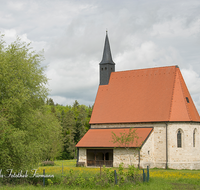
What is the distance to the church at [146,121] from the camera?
27.6 m

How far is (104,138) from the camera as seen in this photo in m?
29.3

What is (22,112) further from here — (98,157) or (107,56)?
(107,56)

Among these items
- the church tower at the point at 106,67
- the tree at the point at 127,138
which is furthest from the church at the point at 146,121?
the tree at the point at 127,138

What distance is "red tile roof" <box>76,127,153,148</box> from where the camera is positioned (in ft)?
89.5

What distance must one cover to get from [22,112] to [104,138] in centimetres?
1393

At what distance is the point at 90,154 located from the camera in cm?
3103

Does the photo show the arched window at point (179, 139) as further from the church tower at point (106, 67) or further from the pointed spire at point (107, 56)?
the pointed spire at point (107, 56)

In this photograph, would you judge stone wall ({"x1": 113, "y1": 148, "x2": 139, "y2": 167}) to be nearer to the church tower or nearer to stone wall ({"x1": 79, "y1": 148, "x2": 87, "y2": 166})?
stone wall ({"x1": 79, "y1": 148, "x2": 87, "y2": 166})

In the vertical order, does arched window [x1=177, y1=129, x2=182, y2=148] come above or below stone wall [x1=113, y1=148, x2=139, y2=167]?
above

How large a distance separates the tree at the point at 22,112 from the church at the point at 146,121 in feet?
32.3

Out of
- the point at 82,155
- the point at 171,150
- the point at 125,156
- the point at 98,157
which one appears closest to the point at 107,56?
the point at 98,157

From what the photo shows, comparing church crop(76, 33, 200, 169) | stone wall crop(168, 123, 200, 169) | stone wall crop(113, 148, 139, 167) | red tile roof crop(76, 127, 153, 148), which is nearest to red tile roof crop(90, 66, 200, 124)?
church crop(76, 33, 200, 169)

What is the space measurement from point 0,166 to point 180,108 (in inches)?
760

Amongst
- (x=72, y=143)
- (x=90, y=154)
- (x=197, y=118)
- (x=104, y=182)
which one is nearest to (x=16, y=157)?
(x=104, y=182)
